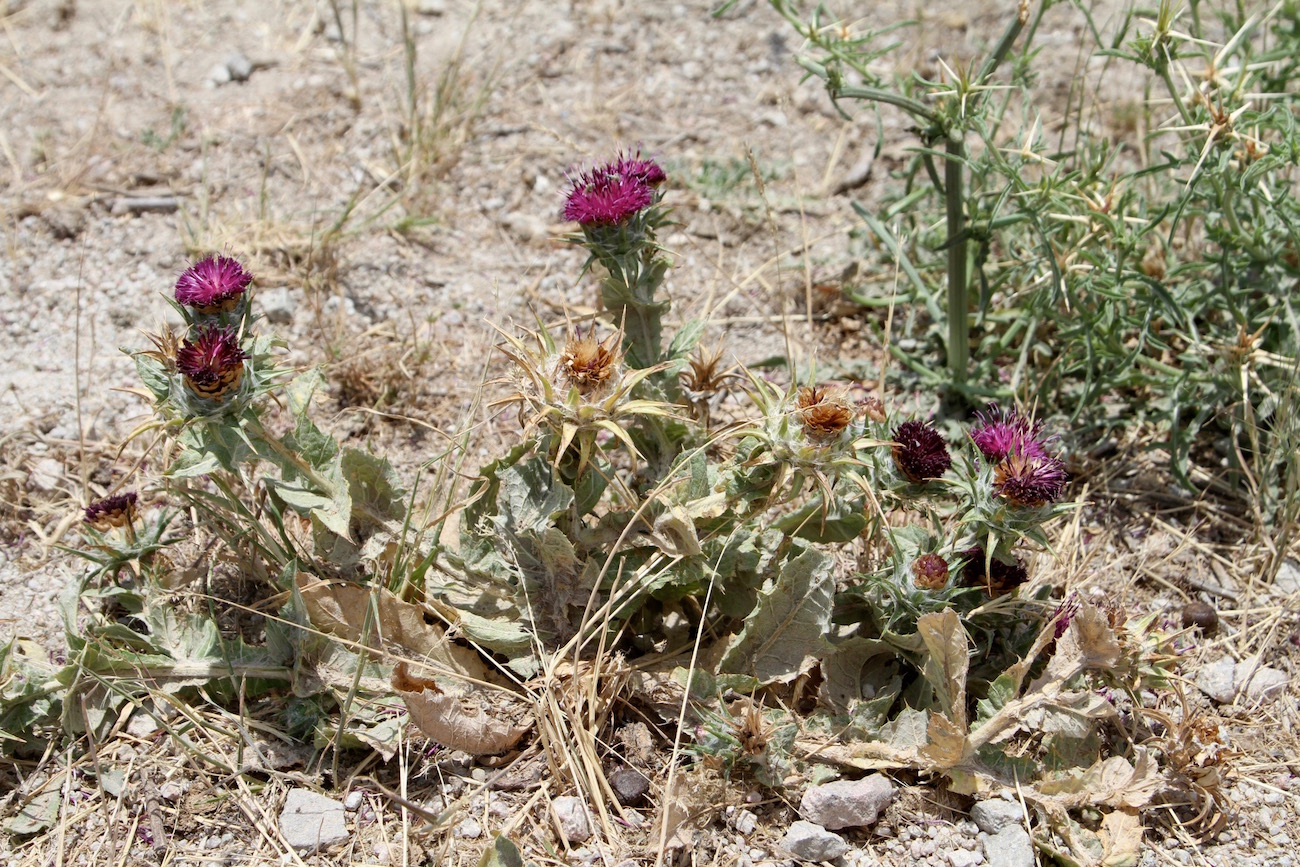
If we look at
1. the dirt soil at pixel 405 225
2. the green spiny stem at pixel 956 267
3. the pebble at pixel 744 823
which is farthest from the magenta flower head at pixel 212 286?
the green spiny stem at pixel 956 267

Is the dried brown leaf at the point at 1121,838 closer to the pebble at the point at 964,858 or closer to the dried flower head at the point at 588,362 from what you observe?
the pebble at the point at 964,858

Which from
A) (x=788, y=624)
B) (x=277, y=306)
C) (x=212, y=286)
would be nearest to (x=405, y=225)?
(x=277, y=306)

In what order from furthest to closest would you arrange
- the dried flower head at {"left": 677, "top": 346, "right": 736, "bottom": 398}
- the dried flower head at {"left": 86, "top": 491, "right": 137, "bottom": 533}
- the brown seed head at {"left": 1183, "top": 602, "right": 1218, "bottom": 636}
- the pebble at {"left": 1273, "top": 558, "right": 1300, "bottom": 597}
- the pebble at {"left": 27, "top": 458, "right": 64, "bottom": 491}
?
1. the pebble at {"left": 27, "top": 458, "right": 64, "bottom": 491}
2. the pebble at {"left": 1273, "top": 558, "right": 1300, "bottom": 597}
3. the brown seed head at {"left": 1183, "top": 602, "right": 1218, "bottom": 636}
4. the dried flower head at {"left": 677, "top": 346, "right": 736, "bottom": 398}
5. the dried flower head at {"left": 86, "top": 491, "right": 137, "bottom": 533}

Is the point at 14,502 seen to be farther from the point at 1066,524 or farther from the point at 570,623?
the point at 1066,524

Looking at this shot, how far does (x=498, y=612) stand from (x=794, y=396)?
0.97 meters

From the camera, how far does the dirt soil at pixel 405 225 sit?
251 cm

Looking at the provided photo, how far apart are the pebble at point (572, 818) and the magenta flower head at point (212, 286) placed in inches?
55.8

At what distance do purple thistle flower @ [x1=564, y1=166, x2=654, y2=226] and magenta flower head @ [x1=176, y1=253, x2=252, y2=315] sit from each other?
800 millimetres

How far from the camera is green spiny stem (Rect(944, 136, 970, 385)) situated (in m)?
3.11

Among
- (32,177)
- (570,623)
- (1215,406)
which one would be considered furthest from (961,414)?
(32,177)

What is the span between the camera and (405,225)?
4.06 meters

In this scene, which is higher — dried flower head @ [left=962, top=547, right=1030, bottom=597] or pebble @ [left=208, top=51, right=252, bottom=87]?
pebble @ [left=208, top=51, right=252, bottom=87]

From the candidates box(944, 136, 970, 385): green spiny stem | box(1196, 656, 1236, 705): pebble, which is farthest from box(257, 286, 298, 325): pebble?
box(1196, 656, 1236, 705): pebble

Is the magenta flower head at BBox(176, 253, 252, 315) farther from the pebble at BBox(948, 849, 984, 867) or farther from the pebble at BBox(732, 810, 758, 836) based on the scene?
the pebble at BBox(948, 849, 984, 867)
